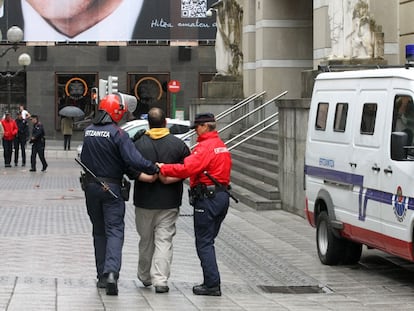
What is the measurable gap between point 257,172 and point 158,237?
1139cm

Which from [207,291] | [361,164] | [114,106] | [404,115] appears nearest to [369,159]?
[361,164]

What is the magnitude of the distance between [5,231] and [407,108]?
7240 mm

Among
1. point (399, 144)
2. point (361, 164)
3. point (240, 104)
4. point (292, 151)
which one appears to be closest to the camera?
point (399, 144)

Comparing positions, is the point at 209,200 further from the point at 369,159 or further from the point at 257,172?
the point at 257,172

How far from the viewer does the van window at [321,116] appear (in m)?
12.2

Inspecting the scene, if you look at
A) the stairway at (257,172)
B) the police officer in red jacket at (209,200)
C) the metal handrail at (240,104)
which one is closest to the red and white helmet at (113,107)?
the police officer in red jacket at (209,200)

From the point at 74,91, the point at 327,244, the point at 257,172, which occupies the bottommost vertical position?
the point at 327,244

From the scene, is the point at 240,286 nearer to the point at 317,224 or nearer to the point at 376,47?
the point at 317,224

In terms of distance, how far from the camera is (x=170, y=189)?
31.3 ft

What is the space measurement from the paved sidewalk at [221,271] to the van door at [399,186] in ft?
2.05

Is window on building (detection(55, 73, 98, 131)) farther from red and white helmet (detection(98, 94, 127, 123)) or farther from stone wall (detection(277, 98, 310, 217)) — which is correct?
red and white helmet (detection(98, 94, 127, 123))

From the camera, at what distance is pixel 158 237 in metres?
9.52

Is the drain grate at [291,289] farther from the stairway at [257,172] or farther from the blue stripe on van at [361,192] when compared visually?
the stairway at [257,172]

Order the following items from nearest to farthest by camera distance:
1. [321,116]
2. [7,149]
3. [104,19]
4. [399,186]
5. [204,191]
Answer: [204,191] < [399,186] < [321,116] < [7,149] < [104,19]
